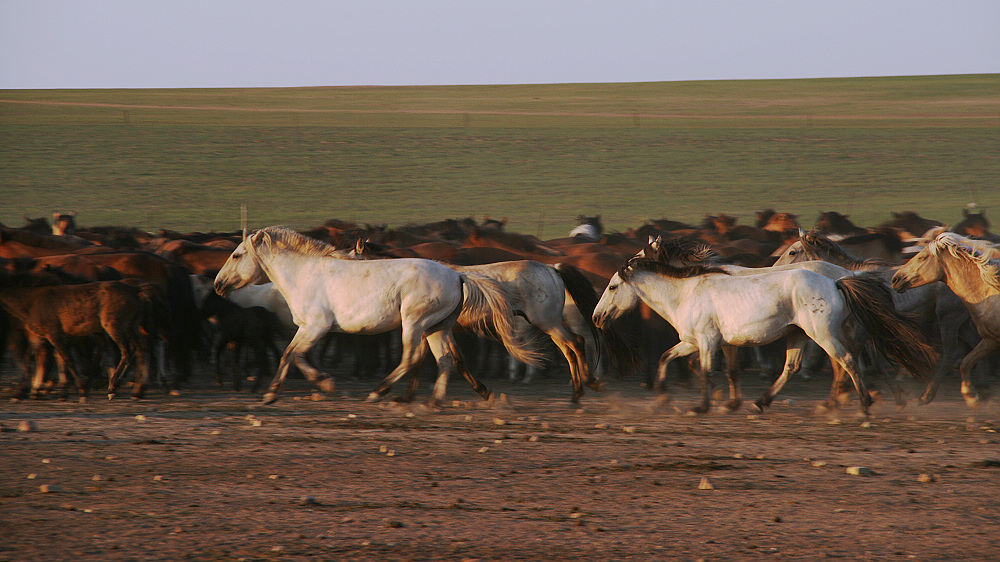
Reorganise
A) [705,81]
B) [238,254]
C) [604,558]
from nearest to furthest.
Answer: [604,558] → [238,254] → [705,81]

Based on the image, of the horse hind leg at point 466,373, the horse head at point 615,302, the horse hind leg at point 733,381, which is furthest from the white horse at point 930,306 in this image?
the horse hind leg at point 466,373

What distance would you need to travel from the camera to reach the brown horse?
8625mm

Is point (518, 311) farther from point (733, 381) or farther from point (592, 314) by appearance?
point (733, 381)

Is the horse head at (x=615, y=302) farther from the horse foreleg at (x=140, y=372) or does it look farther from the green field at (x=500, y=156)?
the green field at (x=500, y=156)

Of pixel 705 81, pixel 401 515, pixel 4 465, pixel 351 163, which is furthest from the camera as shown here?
pixel 705 81

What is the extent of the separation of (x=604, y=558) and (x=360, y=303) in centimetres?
450

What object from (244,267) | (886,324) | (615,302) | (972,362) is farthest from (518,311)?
(972,362)

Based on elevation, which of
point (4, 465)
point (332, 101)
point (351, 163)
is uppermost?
point (332, 101)

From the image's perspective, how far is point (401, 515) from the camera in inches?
200

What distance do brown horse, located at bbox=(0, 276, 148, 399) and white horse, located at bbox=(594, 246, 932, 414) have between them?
177 inches

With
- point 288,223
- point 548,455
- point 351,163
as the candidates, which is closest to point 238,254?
point 548,455

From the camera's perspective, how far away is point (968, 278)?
812cm

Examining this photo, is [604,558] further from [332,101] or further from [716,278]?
[332,101]

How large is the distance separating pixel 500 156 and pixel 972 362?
37847mm
